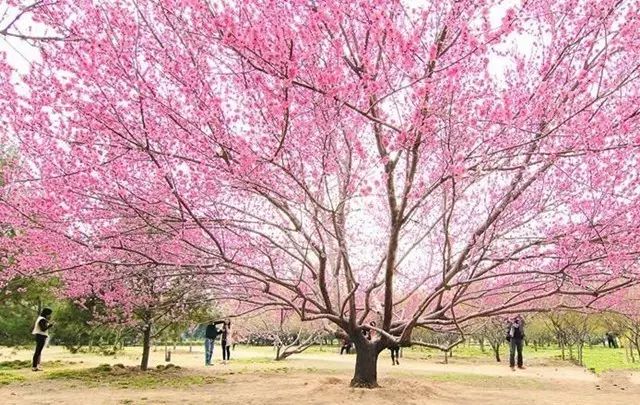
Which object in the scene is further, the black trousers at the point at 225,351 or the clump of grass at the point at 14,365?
the black trousers at the point at 225,351

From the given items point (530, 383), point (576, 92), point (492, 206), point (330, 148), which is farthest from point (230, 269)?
point (530, 383)

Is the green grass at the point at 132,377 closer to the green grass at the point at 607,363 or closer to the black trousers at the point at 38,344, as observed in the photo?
the black trousers at the point at 38,344

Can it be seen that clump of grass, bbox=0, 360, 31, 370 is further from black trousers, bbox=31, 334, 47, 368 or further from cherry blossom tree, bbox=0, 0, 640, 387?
cherry blossom tree, bbox=0, 0, 640, 387

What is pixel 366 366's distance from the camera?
9414 millimetres

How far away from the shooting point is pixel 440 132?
22.5ft

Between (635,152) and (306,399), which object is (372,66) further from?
(306,399)

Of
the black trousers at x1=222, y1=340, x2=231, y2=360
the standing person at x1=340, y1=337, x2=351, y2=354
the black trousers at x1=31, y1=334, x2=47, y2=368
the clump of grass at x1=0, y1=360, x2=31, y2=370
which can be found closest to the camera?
the standing person at x1=340, y1=337, x2=351, y2=354

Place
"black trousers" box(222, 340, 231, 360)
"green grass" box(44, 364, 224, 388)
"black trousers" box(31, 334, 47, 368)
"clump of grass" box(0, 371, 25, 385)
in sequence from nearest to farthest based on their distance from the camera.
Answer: "clump of grass" box(0, 371, 25, 385), "green grass" box(44, 364, 224, 388), "black trousers" box(31, 334, 47, 368), "black trousers" box(222, 340, 231, 360)

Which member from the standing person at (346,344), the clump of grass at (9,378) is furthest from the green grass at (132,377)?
the standing person at (346,344)

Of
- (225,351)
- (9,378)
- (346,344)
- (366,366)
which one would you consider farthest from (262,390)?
(225,351)

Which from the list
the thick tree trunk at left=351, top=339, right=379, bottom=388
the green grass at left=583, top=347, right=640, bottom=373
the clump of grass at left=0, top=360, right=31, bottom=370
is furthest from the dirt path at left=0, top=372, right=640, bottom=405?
the green grass at left=583, top=347, right=640, bottom=373

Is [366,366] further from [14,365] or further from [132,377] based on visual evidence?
[14,365]

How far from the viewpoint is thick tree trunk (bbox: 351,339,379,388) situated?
30.6 ft

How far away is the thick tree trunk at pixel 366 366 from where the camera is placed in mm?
9320
